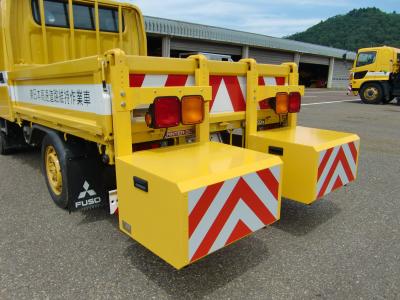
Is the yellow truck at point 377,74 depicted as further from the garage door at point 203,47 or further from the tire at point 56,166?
the tire at point 56,166

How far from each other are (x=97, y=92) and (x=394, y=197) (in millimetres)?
3585

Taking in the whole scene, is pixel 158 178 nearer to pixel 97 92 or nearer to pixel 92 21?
pixel 97 92

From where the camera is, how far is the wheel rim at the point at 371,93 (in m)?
17.2

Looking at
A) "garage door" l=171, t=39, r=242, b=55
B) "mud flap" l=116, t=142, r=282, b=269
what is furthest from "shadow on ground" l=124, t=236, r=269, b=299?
"garage door" l=171, t=39, r=242, b=55

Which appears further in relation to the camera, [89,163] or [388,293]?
[89,163]

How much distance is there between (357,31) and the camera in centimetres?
6322

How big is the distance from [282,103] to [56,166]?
8.01 feet

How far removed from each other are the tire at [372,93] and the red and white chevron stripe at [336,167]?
1589 cm

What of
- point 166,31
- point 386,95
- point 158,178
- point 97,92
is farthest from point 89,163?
point 166,31

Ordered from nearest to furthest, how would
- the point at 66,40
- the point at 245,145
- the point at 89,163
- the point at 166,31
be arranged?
the point at 89,163 < the point at 245,145 < the point at 66,40 < the point at 166,31

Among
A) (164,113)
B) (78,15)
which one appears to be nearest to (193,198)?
(164,113)

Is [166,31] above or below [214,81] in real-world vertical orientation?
above

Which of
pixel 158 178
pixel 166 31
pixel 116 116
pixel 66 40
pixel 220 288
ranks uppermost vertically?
pixel 166 31

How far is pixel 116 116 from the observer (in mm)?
2441
